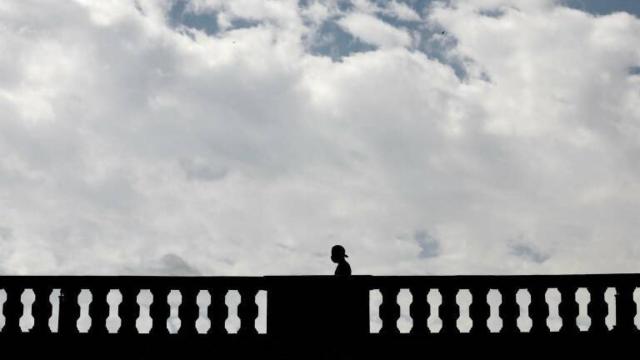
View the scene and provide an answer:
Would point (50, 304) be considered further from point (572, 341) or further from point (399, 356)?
point (572, 341)

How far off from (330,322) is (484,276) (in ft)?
7.73

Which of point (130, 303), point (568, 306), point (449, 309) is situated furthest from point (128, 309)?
point (568, 306)

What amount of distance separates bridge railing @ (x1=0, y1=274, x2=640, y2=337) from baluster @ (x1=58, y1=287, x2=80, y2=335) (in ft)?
0.05

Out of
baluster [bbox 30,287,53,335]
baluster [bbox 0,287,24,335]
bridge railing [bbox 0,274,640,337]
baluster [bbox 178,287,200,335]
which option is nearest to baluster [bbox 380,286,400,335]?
bridge railing [bbox 0,274,640,337]

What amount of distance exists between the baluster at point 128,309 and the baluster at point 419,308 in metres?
4.04

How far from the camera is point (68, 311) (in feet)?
63.7

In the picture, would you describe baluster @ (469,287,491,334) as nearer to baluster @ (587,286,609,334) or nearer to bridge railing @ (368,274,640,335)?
bridge railing @ (368,274,640,335)

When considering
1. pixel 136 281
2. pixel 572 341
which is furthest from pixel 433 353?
pixel 136 281

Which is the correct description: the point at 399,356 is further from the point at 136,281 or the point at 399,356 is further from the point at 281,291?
the point at 136,281

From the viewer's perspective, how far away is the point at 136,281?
19.4 meters

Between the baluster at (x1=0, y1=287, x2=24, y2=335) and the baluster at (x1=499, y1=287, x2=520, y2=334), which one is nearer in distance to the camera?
the baluster at (x1=499, y1=287, x2=520, y2=334)

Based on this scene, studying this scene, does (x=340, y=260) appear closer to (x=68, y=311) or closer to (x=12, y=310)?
(x=68, y=311)

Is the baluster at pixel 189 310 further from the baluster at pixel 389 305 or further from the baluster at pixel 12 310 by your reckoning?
the baluster at pixel 389 305

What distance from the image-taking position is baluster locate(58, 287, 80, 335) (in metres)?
19.3
